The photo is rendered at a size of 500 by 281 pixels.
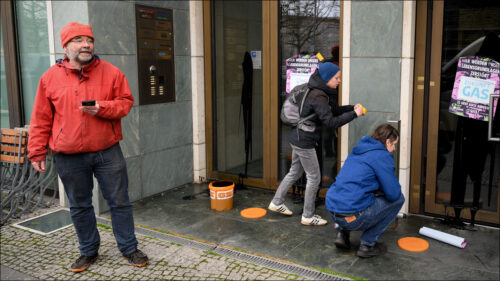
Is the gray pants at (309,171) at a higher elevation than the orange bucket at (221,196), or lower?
higher

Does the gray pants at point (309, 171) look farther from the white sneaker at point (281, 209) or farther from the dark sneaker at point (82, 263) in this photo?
the dark sneaker at point (82, 263)

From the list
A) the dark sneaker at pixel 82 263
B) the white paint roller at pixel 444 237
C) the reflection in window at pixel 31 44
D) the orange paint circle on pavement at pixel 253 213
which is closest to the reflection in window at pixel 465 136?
the white paint roller at pixel 444 237

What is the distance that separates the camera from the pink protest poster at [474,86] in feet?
16.3

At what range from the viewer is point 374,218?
4.24 metres

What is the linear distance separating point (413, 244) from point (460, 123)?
1512 mm

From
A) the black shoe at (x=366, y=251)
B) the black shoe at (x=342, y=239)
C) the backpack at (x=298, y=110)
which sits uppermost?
the backpack at (x=298, y=110)

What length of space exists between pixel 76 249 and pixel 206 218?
1510 mm

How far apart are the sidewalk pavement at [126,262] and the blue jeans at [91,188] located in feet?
0.75

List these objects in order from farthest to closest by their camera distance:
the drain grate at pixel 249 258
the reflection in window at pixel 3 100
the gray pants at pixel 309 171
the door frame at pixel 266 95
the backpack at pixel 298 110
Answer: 1. the reflection in window at pixel 3 100
2. the door frame at pixel 266 95
3. the gray pants at pixel 309 171
4. the backpack at pixel 298 110
5. the drain grate at pixel 249 258

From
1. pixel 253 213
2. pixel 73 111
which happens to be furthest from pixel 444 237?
pixel 73 111

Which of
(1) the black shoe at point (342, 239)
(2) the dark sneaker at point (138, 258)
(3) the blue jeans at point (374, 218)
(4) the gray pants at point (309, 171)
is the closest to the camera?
(3) the blue jeans at point (374, 218)

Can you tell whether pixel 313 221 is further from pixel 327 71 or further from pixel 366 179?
pixel 327 71

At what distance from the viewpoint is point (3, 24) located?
6621 mm

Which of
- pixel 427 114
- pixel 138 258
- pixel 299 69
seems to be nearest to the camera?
pixel 138 258
